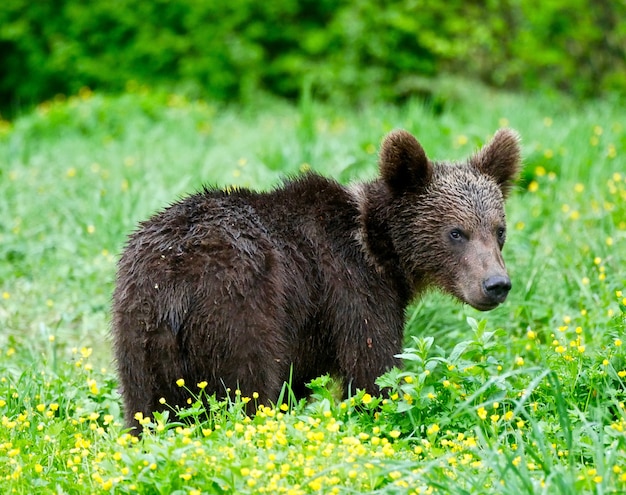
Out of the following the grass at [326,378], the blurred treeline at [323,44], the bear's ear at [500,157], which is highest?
the blurred treeline at [323,44]

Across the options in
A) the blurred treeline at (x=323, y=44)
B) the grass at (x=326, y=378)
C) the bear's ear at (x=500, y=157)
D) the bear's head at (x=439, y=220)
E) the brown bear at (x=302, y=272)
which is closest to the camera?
the grass at (x=326, y=378)

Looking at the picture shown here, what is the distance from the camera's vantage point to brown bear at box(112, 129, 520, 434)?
436 centimetres

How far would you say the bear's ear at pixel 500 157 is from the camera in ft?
18.3

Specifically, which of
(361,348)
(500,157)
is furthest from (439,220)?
(361,348)

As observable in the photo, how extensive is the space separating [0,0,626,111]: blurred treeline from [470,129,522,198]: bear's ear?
→ 8695 mm

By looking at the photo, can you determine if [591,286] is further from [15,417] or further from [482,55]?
[482,55]

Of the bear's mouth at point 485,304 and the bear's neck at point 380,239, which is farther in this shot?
the bear's neck at point 380,239

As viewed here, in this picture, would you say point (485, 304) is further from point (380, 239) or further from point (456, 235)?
point (380, 239)

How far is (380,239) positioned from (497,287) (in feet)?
2.41

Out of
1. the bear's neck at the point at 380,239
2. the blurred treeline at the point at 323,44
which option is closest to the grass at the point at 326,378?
the bear's neck at the point at 380,239

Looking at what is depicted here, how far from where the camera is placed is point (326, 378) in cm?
446

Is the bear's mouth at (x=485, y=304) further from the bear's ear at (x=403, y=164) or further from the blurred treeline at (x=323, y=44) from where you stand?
the blurred treeline at (x=323, y=44)

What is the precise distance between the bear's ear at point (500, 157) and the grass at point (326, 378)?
0.98 metres

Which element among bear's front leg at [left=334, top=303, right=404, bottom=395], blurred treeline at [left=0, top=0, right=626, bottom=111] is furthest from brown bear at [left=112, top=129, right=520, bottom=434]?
blurred treeline at [left=0, top=0, right=626, bottom=111]
